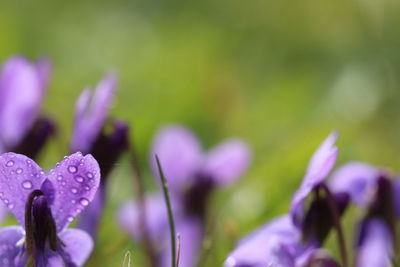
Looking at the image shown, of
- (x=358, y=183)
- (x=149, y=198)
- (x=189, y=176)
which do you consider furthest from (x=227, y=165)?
(x=358, y=183)

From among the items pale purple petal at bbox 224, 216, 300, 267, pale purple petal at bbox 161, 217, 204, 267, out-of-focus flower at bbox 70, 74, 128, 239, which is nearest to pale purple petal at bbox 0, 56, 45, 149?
out-of-focus flower at bbox 70, 74, 128, 239

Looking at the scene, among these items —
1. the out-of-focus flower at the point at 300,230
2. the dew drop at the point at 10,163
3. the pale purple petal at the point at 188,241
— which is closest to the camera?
the dew drop at the point at 10,163

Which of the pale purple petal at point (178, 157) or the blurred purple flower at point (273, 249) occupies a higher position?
the blurred purple flower at point (273, 249)

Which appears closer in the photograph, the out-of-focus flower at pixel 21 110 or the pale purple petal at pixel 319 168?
the pale purple petal at pixel 319 168

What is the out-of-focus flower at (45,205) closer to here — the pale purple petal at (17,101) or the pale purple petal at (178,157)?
the pale purple petal at (17,101)

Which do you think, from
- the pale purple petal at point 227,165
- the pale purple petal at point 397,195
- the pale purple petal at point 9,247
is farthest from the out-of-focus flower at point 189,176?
the pale purple petal at point 9,247

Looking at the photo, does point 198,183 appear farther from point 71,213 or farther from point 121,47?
point 121,47

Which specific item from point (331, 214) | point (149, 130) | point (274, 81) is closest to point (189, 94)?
point (149, 130)
